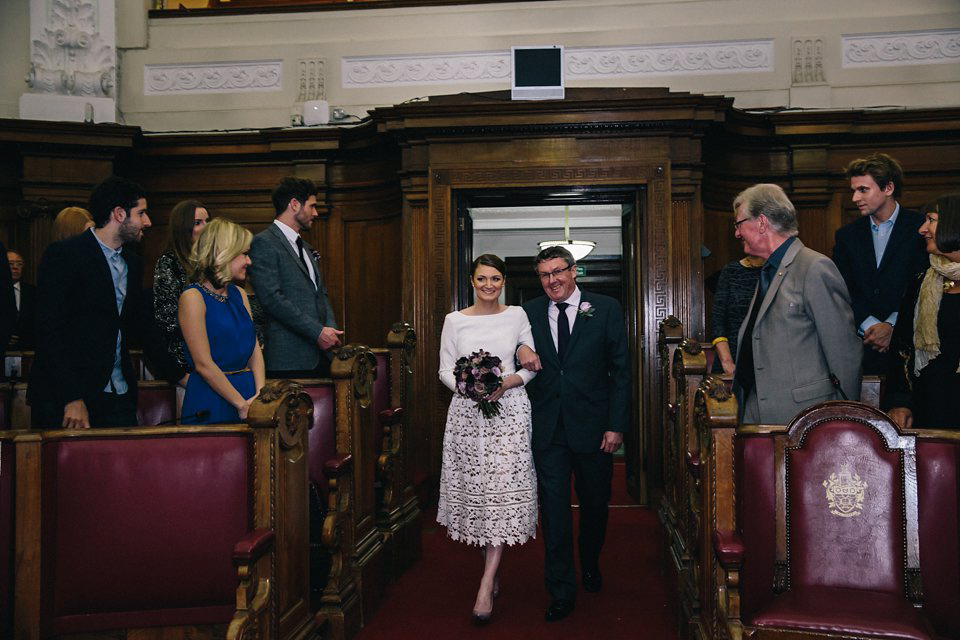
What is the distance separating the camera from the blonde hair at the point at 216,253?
10.0ft

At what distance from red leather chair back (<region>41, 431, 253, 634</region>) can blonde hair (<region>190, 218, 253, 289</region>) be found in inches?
30.3

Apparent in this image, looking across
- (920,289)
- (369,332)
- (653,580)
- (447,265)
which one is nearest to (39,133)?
(369,332)

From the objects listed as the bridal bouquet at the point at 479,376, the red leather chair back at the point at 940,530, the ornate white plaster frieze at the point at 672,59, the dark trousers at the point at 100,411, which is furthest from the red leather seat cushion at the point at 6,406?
the ornate white plaster frieze at the point at 672,59

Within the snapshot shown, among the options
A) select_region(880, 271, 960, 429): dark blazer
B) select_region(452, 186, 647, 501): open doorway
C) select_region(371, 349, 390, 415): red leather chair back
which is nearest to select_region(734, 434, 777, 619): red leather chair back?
select_region(880, 271, 960, 429): dark blazer

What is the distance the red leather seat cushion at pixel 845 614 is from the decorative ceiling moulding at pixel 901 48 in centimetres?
534

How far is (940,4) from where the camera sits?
6.42 meters

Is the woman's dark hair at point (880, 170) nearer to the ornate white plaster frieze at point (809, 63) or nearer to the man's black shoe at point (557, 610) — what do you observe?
the man's black shoe at point (557, 610)

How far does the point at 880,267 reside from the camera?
12.6 feet

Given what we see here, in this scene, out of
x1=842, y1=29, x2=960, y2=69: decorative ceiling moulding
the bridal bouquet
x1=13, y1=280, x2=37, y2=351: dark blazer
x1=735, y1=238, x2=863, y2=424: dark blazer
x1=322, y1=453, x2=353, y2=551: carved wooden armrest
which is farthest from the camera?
x1=842, y1=29, x2=960, y2=69: decorative ceiling moulding

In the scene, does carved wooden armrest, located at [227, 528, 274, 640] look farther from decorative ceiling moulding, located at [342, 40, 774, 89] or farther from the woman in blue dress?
→ decorative ceiling moulding, located at [342, 40, 774, 89]

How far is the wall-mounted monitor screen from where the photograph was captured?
5.98 m

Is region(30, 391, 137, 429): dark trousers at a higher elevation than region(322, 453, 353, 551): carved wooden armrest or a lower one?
higher

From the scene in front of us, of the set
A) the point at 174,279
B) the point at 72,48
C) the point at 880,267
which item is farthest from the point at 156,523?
the point at 72,48

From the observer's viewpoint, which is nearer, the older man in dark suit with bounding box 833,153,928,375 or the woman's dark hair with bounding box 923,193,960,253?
the woman's dark hair with bounding box 923,193,960,253
